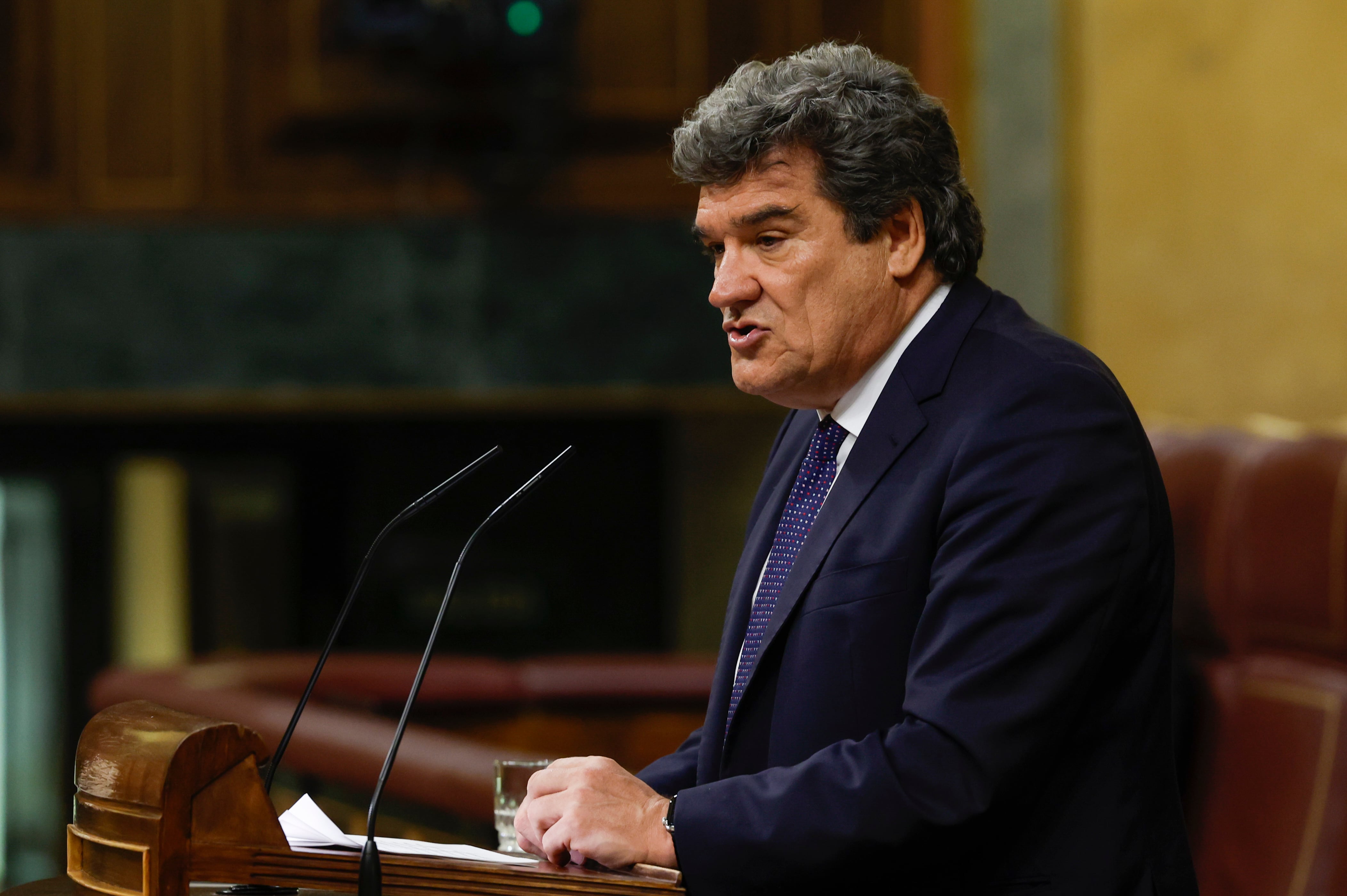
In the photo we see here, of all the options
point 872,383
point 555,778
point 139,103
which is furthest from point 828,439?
point 139,103

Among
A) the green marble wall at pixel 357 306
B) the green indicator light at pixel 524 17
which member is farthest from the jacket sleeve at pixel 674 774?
the green indicator light at pixel 524 17

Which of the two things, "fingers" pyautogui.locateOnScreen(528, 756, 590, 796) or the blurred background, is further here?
the blurred background

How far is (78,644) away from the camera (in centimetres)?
561

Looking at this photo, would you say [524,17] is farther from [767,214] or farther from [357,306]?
[767,214]

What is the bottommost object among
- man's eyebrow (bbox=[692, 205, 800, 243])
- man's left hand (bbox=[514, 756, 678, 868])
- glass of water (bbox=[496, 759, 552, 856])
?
glass of water (bbox=[496, 759, 552, 856])

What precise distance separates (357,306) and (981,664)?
12.7ft

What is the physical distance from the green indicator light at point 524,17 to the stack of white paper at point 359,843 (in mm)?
3663

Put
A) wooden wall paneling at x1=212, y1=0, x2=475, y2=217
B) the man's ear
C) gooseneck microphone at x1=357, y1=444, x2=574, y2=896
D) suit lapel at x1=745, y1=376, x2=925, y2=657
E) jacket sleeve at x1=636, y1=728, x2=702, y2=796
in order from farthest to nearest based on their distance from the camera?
wooden wall paneling at x1=212, y1=0, x2=475, y2=217
jacket sleeve at x1=636, y1=728, x2=702, y2=796
the man's ear
suit lapel at x1=745, y1=376, x2=925, y2=657
gooseneck microphone at x1=357, y1=444, x2=574, y2=896

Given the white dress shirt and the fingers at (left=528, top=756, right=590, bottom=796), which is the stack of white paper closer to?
the fingers at (left=528, top=756, right=590, bottom=796)

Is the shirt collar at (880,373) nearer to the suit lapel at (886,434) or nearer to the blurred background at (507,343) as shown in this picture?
the suit lapel at (886,434)

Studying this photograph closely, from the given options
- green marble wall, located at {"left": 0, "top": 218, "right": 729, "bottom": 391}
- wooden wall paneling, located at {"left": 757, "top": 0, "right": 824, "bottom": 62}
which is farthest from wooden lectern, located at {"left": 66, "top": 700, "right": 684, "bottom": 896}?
wooden wall paneling, located at {"left": 757, "top": 0, "right": 824, "bottom": 62}

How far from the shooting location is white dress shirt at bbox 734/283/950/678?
4.96ft

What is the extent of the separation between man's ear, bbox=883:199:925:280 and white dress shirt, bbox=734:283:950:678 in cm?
4

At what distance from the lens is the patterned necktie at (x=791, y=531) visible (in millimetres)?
1468
